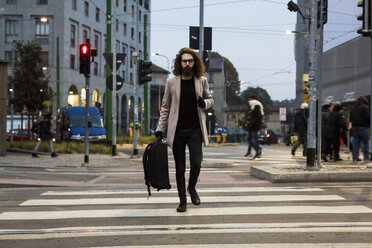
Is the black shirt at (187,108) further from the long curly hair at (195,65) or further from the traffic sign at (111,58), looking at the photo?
the traffic sign at (111,58)

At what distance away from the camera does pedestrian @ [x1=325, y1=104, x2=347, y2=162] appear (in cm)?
Answer: 1512

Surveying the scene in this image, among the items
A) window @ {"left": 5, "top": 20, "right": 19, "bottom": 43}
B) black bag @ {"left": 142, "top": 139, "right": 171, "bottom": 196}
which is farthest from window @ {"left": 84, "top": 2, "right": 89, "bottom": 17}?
black bag @ {"left": 142, "top": 139, "right": 171, "bottom": 196}

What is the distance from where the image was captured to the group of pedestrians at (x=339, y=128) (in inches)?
553

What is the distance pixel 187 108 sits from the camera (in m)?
5.93

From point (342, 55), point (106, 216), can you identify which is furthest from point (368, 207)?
point (342, 55)

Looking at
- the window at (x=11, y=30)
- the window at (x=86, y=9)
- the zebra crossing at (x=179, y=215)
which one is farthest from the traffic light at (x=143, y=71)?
the window at (x=86, y=9)

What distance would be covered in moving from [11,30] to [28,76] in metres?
14.8

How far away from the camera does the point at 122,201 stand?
6.98 meters

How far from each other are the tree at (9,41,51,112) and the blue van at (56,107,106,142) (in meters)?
7.98

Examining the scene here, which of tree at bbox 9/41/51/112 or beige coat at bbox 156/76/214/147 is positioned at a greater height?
tree at bbox 9/41/51/112

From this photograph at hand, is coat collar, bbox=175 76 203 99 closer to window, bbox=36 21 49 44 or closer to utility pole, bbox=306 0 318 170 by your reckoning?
utility pole, bbox=306 0 318 170

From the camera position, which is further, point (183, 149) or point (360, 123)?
point (360, 123)

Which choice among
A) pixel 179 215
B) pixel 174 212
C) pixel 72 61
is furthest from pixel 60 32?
pixel 179 215

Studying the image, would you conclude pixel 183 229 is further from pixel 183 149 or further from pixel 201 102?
pixel 201 102
